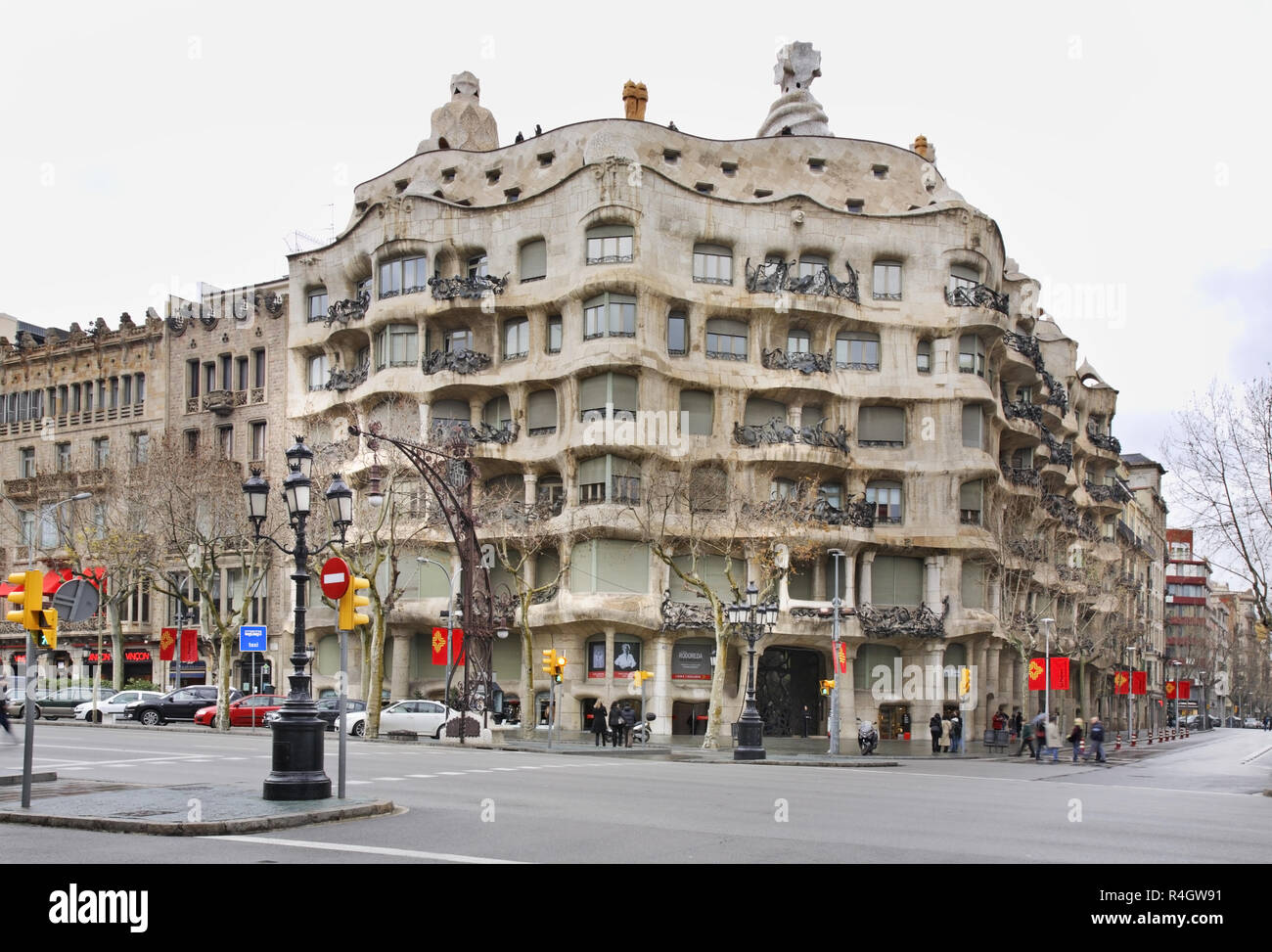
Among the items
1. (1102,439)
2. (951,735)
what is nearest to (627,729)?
(951,735)

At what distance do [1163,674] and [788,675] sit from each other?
69040mm

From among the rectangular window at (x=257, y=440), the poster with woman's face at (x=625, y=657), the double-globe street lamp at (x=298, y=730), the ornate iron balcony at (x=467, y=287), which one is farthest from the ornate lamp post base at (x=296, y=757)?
the rectangular window at (x=257, y=440)

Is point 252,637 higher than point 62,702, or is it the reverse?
point 252,637

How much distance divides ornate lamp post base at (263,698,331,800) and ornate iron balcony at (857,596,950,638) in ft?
118

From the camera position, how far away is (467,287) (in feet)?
169

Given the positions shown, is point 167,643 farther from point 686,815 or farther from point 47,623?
point 686,815

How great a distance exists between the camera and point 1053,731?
4522 cm

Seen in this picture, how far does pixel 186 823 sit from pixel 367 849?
95.3 inches

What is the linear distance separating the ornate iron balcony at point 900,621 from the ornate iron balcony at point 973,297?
495 inches

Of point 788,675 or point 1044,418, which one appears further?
point 1044,418

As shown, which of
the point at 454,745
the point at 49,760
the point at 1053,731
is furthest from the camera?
the point at 1053,731
